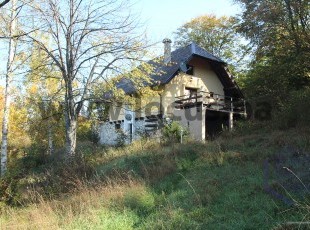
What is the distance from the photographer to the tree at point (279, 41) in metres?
21.8

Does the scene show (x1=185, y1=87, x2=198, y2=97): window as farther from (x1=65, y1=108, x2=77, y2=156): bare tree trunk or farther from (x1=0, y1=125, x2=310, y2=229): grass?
(x1=0, y1=125, x2=310, y2=229): grass

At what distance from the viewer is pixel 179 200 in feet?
28.8

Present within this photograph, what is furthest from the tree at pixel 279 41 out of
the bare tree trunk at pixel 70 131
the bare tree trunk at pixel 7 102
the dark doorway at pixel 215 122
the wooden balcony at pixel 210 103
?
the bare tree trunk at pixel 7 102

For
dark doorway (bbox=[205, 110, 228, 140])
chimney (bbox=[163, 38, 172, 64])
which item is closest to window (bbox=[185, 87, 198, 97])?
dark doorway (bbox=[205, 110, 228, 140])

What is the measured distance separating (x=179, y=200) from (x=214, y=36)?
34559 mm

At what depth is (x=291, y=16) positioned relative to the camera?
74.7ft

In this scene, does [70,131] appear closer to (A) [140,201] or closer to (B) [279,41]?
(A) [140,201]

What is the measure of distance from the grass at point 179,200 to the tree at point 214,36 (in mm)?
27498

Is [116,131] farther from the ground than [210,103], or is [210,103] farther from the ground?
[210,103]

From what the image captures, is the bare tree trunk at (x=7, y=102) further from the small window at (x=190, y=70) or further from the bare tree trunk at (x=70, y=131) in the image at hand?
the small window at (x=190, y=70)

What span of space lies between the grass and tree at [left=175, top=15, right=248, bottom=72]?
2750cm

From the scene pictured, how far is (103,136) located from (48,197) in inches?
822

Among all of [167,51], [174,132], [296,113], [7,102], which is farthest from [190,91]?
[7,102]

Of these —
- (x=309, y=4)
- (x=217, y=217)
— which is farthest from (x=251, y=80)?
(x=217, y=217)
